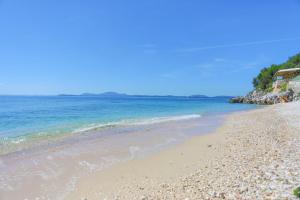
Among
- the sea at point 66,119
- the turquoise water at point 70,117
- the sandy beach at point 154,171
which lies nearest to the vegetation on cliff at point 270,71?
the turquoise water at point 70,117

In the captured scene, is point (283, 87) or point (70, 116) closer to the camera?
point (70, 116)

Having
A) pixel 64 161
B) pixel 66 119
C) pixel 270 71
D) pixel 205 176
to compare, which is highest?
pixel 270 71

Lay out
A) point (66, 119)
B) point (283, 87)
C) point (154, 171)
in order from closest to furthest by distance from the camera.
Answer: point (154, 171) < point (66, 119) < point (283, 87)

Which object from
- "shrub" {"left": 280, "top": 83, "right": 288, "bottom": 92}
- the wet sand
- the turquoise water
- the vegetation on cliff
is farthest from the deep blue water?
the vegetation on cliff

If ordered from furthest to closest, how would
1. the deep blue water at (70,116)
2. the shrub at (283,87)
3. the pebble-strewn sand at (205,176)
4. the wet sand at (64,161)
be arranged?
the shrub at (283,87)
the deep blue water at (70,116)
the wet sand at (64,161)
the pebble-strewn sand at (205,176)

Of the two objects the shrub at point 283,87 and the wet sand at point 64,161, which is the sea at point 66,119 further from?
the shrub at point 283,87

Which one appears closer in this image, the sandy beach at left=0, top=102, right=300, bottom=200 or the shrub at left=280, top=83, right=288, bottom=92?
the sandy beach at left=0, top=102, right=300, bottom=200

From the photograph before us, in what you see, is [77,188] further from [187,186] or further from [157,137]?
[157,137]

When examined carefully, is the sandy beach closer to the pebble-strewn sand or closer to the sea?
the pebble-strewn sand

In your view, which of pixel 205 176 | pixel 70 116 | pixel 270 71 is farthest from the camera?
pixel 270 71

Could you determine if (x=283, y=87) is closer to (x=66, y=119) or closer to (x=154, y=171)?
(x=66, y=119)

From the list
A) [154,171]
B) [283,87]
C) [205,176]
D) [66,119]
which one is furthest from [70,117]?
[283,87]

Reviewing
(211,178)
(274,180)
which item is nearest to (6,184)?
(211,178)

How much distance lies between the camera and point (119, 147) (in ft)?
30.4
